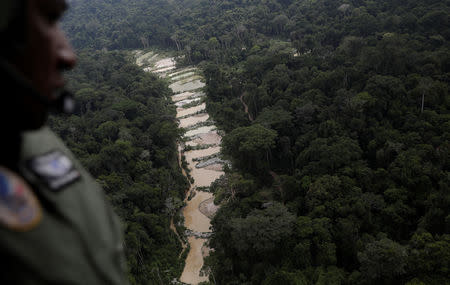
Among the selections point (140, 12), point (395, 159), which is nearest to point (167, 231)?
point (395, 159)

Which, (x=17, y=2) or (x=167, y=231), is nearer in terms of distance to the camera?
(x=17, y=2)

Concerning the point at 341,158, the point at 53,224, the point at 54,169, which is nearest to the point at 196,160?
the point at 341,158

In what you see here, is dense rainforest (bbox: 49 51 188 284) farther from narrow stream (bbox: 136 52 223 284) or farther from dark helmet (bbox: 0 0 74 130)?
dark helmet (bbox: 0 0 74 130)

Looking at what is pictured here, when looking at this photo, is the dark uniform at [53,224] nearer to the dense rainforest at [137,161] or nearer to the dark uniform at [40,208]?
the dark uniform at [40,208]

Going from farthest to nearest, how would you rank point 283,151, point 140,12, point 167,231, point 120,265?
point 140,12 < point 283,151 < point 167,231 < point 120,265

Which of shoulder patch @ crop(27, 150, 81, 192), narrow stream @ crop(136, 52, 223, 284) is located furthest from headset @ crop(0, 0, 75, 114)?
narrow stream @ crop(136, 52, 223, 284)

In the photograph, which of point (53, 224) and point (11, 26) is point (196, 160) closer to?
point (53, 224)

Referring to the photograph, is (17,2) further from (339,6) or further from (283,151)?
(339,6)
